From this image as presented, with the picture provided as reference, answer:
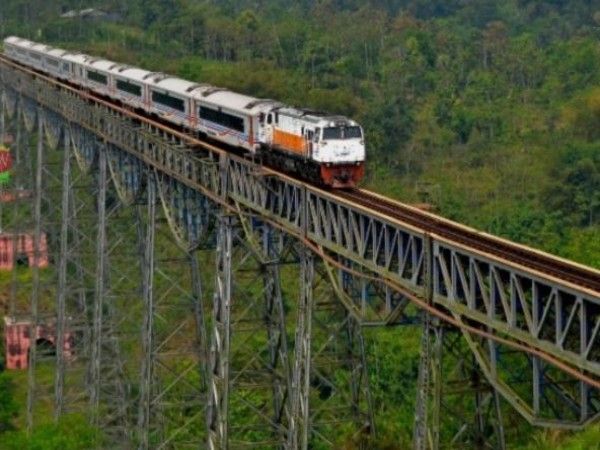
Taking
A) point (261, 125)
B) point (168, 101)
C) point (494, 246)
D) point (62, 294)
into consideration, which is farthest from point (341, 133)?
point (62, 294)

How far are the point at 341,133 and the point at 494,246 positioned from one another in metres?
8.09

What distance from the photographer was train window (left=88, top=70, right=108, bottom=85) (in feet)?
154

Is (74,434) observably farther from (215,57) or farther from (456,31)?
(456,31)

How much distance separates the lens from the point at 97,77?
48.1 metres

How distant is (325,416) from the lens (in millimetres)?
37562

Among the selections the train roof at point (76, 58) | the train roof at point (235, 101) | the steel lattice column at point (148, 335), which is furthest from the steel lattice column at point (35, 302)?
the train roof at point (235, 101)

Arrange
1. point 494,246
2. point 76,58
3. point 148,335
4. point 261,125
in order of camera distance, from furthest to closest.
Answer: point 76,58 < point 148,335 < point 261,125 < point 494,246

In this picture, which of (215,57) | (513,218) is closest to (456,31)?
(215,57)

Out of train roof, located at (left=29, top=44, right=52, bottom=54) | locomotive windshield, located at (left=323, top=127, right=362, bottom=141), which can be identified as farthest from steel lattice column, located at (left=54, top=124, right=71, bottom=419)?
train roof, located at (left=29, top=44, right=52, bottom=54)

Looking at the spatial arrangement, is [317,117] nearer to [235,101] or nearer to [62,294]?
[235,101]

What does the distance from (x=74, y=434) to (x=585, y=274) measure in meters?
21.8

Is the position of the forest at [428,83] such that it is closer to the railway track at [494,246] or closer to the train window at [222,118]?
the train window at [222,118]

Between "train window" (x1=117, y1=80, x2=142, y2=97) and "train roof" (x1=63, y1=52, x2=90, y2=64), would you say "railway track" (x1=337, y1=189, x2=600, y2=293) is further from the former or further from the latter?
"train roof" (x1=63, y1=52, x2=90, y2=64)

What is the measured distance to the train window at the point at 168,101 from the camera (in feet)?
123
